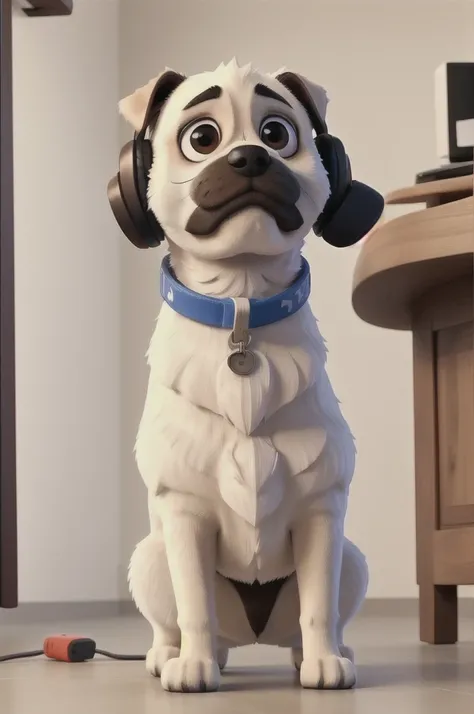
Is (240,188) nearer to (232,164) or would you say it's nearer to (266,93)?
(232,164)

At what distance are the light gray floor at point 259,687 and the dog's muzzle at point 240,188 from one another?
533 millimetres

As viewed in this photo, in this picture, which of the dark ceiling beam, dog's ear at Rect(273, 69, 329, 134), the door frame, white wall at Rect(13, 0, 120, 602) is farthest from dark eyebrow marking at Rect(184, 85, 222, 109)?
white wall at Rect(13, 0, 120, 602)

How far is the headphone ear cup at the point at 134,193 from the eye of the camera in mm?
1227

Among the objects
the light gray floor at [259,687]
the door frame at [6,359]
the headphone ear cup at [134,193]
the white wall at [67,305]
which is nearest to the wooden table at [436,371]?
the light gray floor at [259,687]

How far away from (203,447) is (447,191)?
0.76 metres

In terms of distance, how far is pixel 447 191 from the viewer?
5.49 ft

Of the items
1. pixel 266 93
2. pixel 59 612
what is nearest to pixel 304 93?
pixel 266 93

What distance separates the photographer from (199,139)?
1194 millimetres

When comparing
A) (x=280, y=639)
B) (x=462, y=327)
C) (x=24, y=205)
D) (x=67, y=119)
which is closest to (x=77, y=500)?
(x=24, y=205)

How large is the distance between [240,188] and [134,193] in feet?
0.51

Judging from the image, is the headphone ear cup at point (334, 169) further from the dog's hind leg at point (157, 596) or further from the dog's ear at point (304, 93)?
the dog's hind leg at point (157, 596)

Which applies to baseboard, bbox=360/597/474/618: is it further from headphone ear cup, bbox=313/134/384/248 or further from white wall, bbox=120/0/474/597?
headphone ear cup, bbox=313/134/384/248

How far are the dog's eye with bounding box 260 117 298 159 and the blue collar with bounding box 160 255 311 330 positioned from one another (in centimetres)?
16

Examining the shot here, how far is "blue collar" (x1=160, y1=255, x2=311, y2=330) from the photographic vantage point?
1191 mm
